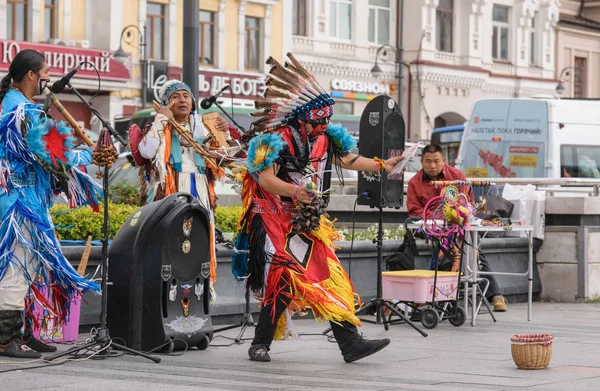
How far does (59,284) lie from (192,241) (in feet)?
3.30

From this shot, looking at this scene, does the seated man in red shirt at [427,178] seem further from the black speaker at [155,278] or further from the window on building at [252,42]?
the window on building at [252,42]

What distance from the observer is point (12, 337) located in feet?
30.3

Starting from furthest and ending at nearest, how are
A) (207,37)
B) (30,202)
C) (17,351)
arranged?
(207,37) < (30,202) < (17,351)

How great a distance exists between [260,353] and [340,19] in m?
37.2

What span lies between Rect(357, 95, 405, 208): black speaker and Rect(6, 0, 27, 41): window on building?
80.0 feet

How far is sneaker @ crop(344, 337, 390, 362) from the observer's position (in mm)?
9164

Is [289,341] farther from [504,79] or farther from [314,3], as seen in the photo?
[504,79]

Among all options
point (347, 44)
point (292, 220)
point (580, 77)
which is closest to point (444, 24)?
point (347, 44)

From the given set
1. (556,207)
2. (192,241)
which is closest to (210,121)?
(192,241)

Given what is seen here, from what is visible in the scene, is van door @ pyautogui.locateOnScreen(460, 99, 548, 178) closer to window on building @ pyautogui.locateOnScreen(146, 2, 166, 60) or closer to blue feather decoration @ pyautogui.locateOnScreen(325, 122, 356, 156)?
blue feather decoration @ pyautogui.locateOnScreen(325, 122, 356, 156)

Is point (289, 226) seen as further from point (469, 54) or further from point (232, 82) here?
point (469, 54)

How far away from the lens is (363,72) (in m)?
46.2

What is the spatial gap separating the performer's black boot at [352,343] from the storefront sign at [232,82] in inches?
1182

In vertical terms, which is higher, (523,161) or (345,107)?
(345,107)
